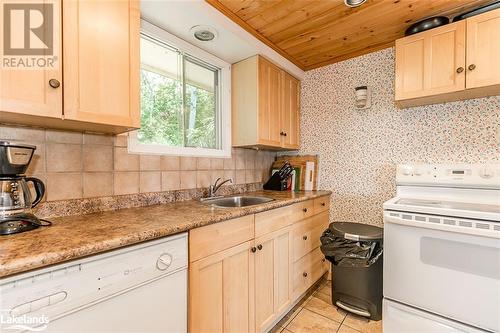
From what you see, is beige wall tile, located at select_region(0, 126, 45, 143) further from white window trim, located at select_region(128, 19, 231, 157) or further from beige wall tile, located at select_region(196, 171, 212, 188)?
beige wall tile, located at select_region(196, 171, 212, 188)

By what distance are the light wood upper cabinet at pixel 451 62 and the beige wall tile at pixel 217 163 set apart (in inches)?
60.7

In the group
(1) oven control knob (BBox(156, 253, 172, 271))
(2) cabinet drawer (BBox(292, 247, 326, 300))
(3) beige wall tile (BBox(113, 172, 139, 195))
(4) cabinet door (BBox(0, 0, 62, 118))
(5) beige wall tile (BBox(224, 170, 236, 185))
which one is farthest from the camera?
(5) beige wall tile (BBox(224, 170, 236, 185))

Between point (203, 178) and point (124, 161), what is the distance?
0.64 meters

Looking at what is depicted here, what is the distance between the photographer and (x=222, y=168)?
2.10m

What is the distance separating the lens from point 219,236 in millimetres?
1200

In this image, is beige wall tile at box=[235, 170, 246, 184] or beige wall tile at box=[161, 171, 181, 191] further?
beige wall tile at box=[235, 170, 246, 184]

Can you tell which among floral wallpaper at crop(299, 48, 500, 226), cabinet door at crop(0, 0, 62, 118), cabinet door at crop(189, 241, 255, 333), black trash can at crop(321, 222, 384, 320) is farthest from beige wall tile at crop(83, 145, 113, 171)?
floral wallpaper at crop(299, 48, 500, 226)

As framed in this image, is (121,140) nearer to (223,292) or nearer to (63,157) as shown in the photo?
(63,157)

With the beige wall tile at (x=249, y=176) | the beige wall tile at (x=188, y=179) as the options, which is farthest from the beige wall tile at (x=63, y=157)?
the beige wall tile at (x=249, y=176)

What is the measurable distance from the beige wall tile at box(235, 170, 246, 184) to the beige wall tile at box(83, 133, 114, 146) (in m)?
1.15

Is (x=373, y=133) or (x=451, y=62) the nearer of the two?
(x=451, y=62)

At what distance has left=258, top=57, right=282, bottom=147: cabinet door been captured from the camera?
2.09m

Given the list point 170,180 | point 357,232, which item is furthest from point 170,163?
point 357,232

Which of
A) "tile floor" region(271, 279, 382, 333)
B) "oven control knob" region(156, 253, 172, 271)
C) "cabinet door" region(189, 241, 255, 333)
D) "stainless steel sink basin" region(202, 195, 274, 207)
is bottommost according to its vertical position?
"tile floor" region(271, 279, 382, 333)
